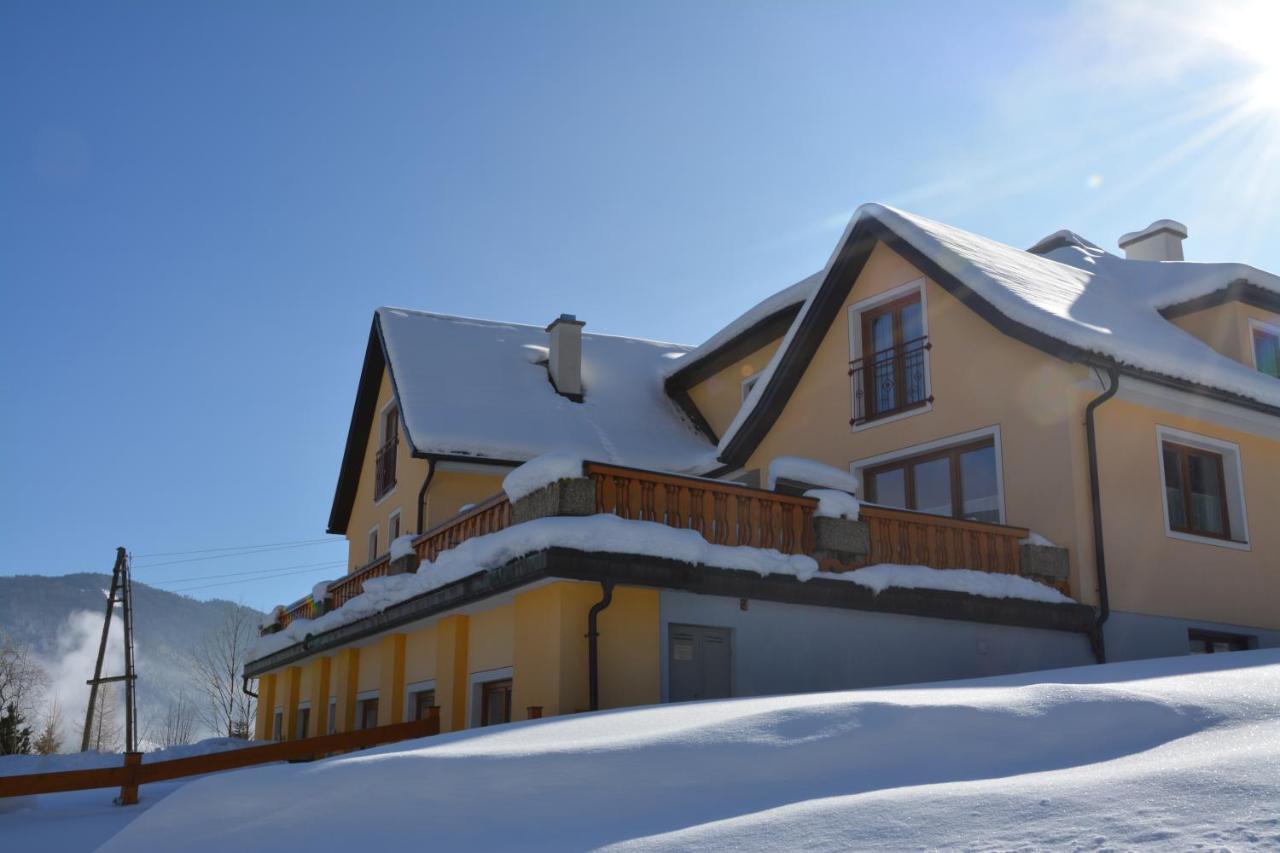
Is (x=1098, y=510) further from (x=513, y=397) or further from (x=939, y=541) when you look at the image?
(x=513, y=397)

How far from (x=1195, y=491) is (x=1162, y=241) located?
6467 millimetres

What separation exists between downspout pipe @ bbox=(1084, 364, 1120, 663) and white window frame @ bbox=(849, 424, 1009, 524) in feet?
3.68

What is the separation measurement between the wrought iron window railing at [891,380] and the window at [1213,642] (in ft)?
14.2

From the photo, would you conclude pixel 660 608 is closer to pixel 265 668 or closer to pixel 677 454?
pixel 677 454

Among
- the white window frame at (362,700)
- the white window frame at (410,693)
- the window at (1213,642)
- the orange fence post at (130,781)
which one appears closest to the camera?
the orange fence post at (130,781)

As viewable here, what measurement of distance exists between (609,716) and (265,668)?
17628 mm

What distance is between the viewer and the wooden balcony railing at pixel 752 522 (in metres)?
12.0

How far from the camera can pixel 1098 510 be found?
14.0m

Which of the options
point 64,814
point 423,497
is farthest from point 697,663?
point 423,497

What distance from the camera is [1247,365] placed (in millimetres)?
16562

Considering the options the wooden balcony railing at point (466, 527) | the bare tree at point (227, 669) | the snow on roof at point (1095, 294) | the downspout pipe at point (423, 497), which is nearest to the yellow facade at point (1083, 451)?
the snow on roof at point (1095, 294)

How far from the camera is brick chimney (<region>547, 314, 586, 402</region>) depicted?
23000 millimetres

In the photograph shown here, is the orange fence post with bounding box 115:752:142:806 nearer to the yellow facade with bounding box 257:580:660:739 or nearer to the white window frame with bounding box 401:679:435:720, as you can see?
the yellow facade with bounding box 257:580:660:739

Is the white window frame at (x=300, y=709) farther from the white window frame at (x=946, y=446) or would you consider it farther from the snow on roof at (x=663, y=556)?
the white window frame at (x=946, y=446)
